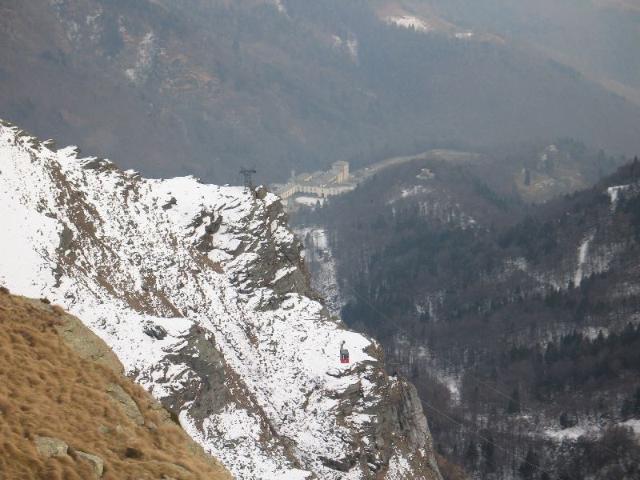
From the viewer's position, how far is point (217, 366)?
57.8m

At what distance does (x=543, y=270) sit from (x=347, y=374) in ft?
340

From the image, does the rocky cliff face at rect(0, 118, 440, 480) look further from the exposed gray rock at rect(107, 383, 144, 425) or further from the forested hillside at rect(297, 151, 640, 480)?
the forested hillside at rect(297, 151, 640, 480)

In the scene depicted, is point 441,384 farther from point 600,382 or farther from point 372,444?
point 372,444

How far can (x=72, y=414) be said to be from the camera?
98.8 feet

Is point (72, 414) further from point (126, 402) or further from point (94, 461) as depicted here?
point (94, 461)

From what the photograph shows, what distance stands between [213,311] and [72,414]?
3895cm

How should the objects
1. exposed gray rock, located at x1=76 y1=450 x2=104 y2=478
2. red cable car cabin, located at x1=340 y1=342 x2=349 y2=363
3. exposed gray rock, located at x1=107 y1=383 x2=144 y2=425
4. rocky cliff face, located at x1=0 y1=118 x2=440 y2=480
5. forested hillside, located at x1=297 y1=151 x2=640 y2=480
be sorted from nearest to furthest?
exposed gray rock, located at x1=76 y1=450 x2=104 y2=478
exposed gray rock, located at x1=107 y1=383 x2=144 y2=425
rocky cliff face, located at x1=0 y1=118 x2=440 y2=480
red cable car cabin, located at x1=340 y1=342 x2=349 y2=363
forested hillside, located at x1=297 y1=151 x2=640 y2=480

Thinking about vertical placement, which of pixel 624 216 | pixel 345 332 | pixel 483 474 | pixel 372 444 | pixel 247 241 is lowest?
pixel 483 474

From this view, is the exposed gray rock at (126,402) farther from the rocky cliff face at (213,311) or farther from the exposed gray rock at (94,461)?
the rocky cliff face at (213,311)

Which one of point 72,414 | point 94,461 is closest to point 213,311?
point 72,414

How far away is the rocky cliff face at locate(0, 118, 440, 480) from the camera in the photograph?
55.2 meters

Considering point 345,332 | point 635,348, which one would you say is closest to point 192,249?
point 345,332

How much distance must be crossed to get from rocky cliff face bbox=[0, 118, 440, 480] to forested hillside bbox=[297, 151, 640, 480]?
Result: 107 feet

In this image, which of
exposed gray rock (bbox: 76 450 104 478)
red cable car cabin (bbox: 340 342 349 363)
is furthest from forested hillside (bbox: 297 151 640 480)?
exposed gray rock (bbox: 76 450 104 478)
